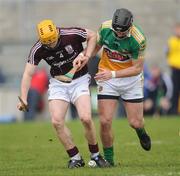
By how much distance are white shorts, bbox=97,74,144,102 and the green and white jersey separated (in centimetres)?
23

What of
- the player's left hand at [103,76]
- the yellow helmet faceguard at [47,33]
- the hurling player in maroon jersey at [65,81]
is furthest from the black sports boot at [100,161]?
the yellow helmet faceguard at [47,33]

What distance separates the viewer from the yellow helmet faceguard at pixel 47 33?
423 inches

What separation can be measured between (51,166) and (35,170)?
2.14 feet

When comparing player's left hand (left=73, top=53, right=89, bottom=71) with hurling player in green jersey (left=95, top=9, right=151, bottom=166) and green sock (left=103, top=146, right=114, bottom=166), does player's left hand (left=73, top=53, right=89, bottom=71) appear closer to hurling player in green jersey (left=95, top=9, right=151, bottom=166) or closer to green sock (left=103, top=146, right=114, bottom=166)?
hurling player in green jersey (left=95, top=9, right=151, bottom=166)

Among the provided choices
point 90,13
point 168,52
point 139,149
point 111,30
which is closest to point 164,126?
point 168,52

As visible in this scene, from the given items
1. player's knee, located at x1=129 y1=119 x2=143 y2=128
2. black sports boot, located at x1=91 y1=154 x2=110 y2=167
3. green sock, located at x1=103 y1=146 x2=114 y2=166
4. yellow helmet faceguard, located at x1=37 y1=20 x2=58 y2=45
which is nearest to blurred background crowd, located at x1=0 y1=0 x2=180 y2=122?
player's knee, located at x1=129 y1=119 x2=143 y2=128

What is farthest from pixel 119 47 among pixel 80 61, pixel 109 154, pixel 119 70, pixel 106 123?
pixel 109 154

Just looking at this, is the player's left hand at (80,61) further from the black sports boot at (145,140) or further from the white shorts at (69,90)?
the black sports boot at (145,140)

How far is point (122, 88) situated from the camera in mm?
11625

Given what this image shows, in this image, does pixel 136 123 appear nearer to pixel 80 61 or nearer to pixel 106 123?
pixel 106 123

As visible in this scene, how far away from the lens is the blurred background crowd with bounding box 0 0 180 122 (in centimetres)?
2347

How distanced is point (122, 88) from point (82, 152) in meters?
2.41

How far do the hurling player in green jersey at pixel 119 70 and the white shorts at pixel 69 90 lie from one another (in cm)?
23

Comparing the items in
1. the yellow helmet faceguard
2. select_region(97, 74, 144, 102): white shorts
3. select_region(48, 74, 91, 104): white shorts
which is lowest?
select_region(97, 74, 144, 102): white shorts
